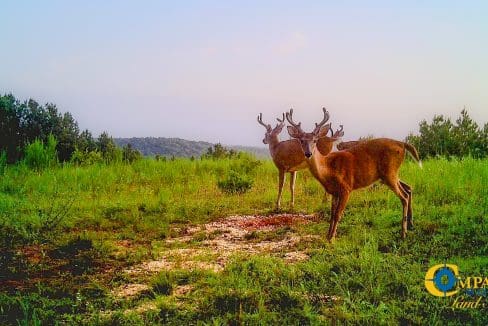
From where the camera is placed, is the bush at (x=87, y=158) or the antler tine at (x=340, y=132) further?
the bush at (x=87, y=158)

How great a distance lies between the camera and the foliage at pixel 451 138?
18.5m

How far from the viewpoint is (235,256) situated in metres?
6.52

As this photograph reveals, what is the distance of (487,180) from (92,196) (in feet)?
27.3

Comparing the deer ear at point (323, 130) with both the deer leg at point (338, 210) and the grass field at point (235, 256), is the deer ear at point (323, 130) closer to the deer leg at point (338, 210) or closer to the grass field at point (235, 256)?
the deer leg at point (338, 210)

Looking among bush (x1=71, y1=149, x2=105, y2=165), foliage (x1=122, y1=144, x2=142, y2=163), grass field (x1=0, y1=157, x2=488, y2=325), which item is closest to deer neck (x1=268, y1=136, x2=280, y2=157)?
grass field (x1=0, y1=157, x2=488, y2=325)

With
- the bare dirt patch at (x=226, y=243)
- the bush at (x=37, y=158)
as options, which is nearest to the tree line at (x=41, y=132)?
the bush at (x=37, y=158)

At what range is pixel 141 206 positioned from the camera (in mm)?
10039

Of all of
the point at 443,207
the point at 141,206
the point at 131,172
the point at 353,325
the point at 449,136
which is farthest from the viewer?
the point at 449,136

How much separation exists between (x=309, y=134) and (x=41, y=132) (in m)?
15.4

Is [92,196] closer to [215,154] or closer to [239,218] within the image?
[239,218]

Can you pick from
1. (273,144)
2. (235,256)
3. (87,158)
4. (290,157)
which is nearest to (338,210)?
(235,256)

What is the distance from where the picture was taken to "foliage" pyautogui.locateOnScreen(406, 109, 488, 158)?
18.5m

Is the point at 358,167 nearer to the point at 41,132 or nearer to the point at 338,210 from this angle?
the point at 338,210

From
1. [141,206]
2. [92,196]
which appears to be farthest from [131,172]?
[141,206]
